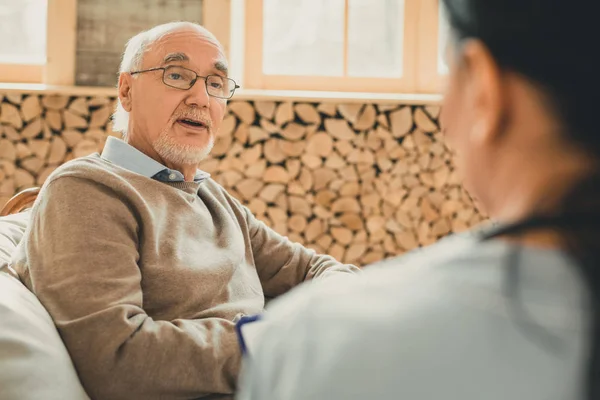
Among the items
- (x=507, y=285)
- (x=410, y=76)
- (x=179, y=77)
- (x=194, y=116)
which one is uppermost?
(x=410, y=76)

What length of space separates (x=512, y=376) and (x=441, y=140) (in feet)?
9.21

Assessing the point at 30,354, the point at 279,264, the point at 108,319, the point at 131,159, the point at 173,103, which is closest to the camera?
the point at 30,354

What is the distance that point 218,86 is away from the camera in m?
1.72

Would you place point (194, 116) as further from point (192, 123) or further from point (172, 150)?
point (172, 150)

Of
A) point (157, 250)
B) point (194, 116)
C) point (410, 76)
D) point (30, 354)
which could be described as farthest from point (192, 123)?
point (410, 76)

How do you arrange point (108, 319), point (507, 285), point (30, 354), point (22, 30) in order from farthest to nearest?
point (22, 30), point (108, 319), point (30, 354), point (507, 285)

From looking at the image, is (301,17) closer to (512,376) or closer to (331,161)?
(331,161)

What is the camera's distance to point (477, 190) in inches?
17.7

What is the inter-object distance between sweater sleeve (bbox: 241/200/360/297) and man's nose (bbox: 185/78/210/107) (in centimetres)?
37

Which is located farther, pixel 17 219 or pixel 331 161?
pixel 331 161

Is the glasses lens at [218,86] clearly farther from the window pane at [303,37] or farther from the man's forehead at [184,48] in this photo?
the window pane at [303,37]

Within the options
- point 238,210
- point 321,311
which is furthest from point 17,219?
point 321,311

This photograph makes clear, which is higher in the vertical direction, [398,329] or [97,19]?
[97,19]

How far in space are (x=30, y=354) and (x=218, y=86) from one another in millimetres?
933
